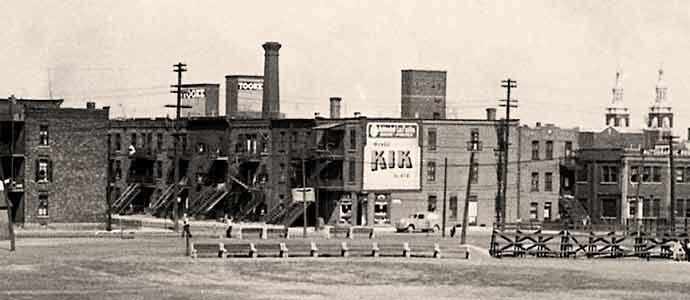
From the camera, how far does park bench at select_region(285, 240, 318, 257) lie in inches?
2852

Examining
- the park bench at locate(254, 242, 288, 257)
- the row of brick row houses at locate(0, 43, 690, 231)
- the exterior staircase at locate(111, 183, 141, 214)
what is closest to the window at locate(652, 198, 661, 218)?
the row of brick row houses at locate(0, 43, 690, 231)

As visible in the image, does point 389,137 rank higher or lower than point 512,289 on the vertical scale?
higher

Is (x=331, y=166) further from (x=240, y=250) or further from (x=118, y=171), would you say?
(x=240, y=250)

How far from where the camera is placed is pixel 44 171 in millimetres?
102188

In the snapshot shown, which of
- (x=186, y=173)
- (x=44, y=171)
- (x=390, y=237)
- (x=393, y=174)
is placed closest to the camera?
(x=390, y=237)

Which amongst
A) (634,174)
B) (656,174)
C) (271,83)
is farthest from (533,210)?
(271,83)

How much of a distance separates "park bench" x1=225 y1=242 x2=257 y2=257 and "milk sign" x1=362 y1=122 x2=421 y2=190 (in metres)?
36.7

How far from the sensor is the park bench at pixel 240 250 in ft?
233

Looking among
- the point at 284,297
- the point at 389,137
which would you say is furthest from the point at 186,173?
the point at 284,297

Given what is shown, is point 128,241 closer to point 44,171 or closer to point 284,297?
point 44,171

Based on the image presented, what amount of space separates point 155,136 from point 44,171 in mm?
24889

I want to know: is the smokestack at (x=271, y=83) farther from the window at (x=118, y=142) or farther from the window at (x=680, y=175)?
the window at (x=680, y=175)

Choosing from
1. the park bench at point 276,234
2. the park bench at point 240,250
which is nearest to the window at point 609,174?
the park bench at point 276,234

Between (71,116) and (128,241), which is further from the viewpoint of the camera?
(71,116)
